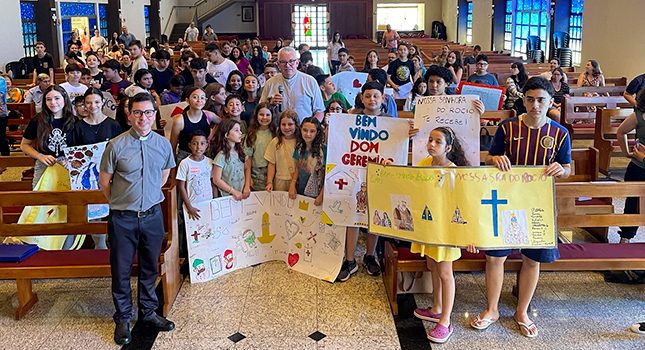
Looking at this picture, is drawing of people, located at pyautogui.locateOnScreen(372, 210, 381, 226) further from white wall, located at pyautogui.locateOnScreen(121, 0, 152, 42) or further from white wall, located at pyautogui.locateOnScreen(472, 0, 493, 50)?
white wall, located at pyautogui.locateOnScreen(472, 0, 493, 50)

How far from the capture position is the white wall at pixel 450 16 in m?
29.0

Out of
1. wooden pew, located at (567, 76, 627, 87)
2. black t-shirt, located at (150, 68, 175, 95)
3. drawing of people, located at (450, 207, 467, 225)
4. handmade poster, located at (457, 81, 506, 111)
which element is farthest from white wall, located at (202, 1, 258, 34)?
drawing of people, located at (450, 207, 467, 225)

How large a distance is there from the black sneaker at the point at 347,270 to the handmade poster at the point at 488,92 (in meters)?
2.48

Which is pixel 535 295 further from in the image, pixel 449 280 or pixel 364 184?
pixel 364 184

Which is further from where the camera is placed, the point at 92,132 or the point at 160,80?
the point at 160,80

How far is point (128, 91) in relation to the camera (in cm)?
668

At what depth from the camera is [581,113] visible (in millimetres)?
8461

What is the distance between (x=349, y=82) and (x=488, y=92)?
160 centimetres

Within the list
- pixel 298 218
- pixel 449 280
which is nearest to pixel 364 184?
pixel 298 218

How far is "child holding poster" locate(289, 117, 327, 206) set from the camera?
16.3ft

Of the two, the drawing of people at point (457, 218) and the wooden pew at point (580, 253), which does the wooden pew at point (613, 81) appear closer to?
the wooden pew at point (580, 253)

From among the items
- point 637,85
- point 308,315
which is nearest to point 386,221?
point 308,315

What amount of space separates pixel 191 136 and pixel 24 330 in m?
1.89

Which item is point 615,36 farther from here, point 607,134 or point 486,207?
point 486,207
